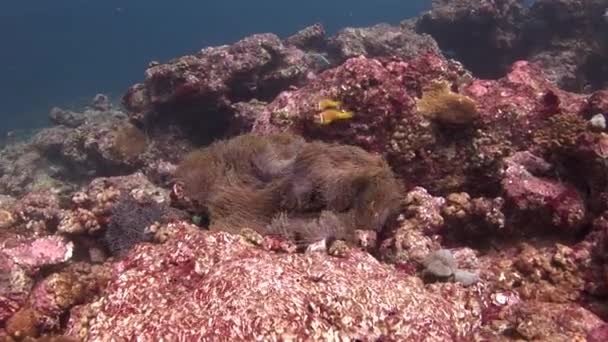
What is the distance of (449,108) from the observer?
23.5 ft

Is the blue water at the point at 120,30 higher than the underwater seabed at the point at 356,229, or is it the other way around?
the underwater seabed at the point at 356,229

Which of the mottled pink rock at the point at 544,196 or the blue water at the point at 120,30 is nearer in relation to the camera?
the mottled pink rock at the point at 544,196

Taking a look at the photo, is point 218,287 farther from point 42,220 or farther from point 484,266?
point 42,220

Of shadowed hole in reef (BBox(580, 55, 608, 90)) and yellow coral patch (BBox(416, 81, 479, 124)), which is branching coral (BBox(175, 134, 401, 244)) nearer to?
yellow coral patch (BBox(416, 81, 479, 124))

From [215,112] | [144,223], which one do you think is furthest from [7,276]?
[215,112]

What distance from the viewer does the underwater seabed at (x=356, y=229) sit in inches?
167

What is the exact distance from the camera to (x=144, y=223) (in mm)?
6613

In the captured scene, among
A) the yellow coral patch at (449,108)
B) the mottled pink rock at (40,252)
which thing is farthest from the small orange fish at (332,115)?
the mottled pink rock at (40,252)

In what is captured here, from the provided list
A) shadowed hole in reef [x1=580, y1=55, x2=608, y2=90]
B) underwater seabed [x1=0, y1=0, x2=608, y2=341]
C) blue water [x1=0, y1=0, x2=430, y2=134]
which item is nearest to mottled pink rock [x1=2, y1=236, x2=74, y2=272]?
underwater seabed [x1=0, y1=0, x2=608, y2=341]

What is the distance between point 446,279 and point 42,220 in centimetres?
610

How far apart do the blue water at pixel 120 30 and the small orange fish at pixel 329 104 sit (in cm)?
5620

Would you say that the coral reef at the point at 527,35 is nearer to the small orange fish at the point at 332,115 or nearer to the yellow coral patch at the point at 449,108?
the yellow coral patch at the point at 449,108

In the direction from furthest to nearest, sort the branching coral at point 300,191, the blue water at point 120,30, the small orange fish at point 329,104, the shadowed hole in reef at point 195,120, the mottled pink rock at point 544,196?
the blue water at point 120,30, the shadowed hole in reef at point 195,120, the small orange fish at point 329,104, the mottled pink rock at point 544,196, the branching coral at point 300,191

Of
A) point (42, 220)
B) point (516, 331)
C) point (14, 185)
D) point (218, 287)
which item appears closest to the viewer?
point (218, 287)
